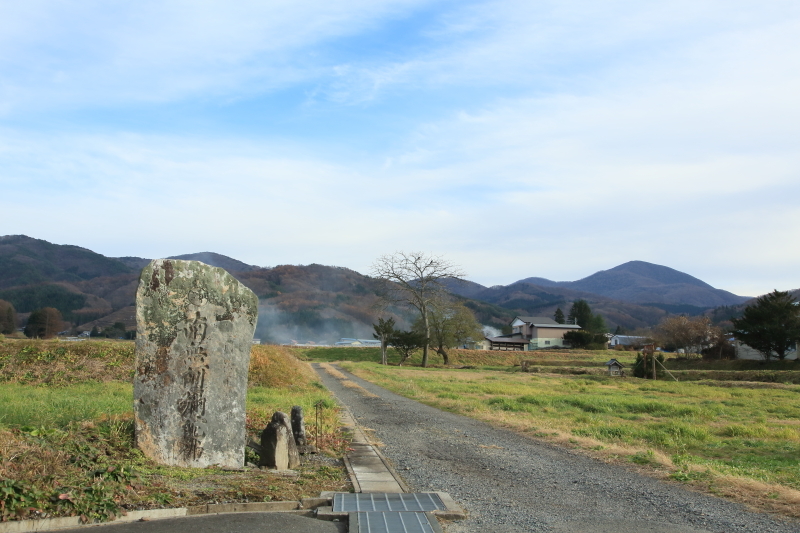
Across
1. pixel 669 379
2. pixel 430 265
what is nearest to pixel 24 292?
pixel 430 265

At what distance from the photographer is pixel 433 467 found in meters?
7.87

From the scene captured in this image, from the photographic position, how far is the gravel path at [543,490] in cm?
533

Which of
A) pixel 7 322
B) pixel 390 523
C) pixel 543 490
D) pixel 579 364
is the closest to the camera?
pixel 390 523

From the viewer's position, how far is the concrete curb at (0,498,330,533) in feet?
15.1

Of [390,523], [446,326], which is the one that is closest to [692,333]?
[446,326]

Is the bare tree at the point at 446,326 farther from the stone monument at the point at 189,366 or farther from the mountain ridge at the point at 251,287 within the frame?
the stone monument at the point at 189,366

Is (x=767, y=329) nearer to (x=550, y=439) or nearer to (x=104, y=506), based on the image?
(x=550, y=439)

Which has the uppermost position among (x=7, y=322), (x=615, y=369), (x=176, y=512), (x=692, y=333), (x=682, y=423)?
(x=692, y=333)

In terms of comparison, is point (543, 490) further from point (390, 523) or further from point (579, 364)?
point (579, 364)

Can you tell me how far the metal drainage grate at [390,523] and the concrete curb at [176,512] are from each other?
560 mm

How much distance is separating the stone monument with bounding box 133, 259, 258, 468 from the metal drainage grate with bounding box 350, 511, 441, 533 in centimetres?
269

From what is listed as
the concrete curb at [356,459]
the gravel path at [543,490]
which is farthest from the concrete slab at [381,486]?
the gravel path at [543,490]

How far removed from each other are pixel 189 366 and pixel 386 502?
3036 mm

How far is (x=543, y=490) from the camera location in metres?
6.70
